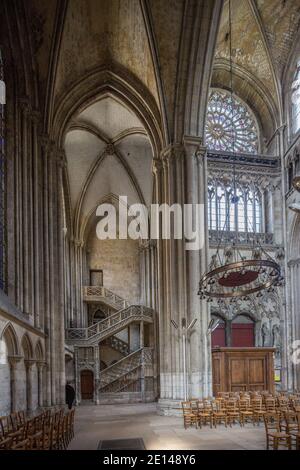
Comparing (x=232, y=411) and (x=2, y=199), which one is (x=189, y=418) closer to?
(x=232, y=411)

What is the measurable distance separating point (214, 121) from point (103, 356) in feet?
56.1

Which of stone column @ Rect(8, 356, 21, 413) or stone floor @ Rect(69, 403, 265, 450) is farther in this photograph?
stone column @ Rect(8, 356, 21, 413)

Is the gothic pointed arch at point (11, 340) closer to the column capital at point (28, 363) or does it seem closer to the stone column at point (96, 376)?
the column capital at point (28, 363)

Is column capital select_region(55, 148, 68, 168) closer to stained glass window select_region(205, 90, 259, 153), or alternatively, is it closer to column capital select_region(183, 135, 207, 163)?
column capital select_region(183, 135, 207, 163)

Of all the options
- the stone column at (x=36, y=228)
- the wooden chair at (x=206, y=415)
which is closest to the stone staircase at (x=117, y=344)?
the stone column at (x=36, y=228)

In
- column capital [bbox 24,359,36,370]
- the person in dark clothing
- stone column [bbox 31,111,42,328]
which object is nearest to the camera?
column capital [bbox 24,359,36,370]

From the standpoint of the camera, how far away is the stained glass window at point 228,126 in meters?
32.9

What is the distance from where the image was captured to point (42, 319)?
2152cm

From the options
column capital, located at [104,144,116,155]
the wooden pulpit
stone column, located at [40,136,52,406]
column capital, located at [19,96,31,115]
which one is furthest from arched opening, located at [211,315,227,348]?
column capital, located at [19,96,31,115]

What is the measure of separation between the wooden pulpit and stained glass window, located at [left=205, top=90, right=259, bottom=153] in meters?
14.7

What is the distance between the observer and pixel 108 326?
32875mm

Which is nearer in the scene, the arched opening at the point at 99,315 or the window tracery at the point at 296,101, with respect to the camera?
the window tracery at the point at 296,101

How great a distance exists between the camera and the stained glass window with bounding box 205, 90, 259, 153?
108ft

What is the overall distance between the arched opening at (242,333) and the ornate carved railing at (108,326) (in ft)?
19.0
